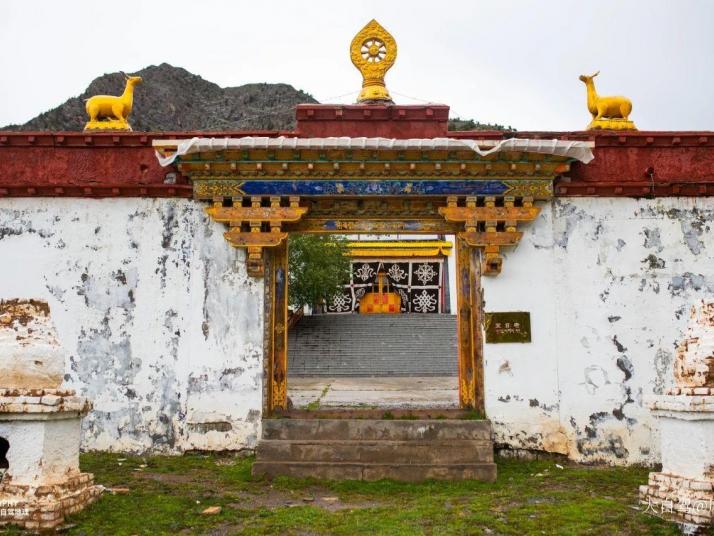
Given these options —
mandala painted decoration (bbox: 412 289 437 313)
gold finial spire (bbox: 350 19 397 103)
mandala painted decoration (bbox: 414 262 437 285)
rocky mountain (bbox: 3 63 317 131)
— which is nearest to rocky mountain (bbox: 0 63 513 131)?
rocky mountain (bbox: 3 63 317 131)

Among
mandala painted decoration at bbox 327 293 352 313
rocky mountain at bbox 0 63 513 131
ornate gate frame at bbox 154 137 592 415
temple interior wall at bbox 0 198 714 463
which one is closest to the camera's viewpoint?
ornate gate frame at bbox 154 137 592 415

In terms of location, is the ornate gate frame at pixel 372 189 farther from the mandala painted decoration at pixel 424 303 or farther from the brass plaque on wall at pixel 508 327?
the mandala painted decoration at pixel 424 303

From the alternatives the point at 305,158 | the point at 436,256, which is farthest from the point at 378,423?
the point at 436,256

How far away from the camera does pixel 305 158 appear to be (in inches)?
334

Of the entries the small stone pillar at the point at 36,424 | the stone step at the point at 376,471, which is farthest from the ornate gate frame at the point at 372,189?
the small stone pillar at the point at 36,424

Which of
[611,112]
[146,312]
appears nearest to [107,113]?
[146,312]

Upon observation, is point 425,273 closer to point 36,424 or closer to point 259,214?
point 259,214

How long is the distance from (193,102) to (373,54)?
64.7 metres

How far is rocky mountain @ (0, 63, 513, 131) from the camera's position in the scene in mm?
57188

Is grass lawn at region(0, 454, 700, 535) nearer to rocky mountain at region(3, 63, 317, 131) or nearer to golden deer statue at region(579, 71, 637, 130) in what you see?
golden deer statue at region(579, 71, 637, 130)

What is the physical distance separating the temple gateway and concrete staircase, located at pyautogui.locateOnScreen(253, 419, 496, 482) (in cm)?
9

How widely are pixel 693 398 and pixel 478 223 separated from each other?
3.74m

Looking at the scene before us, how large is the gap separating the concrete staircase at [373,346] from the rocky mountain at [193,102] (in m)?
31.1

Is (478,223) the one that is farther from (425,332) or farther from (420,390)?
(425,332)
